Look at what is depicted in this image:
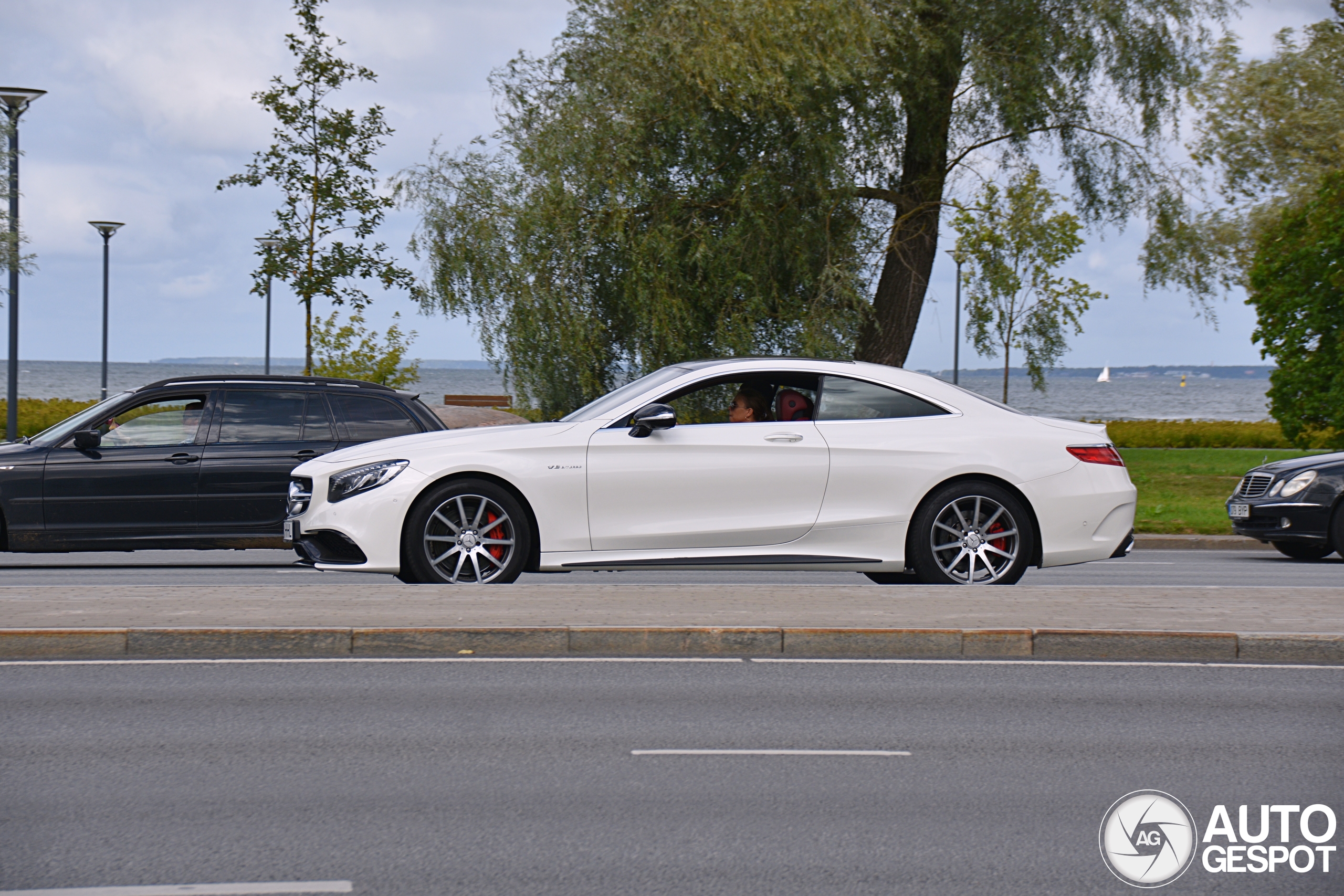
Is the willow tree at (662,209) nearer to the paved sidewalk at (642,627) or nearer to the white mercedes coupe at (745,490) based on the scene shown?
the white mercedes coupe at (745,490)

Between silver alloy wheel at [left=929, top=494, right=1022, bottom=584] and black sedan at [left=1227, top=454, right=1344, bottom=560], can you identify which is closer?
silver alloy wheel at [left=929, top=494, right=1022, bottom=584]

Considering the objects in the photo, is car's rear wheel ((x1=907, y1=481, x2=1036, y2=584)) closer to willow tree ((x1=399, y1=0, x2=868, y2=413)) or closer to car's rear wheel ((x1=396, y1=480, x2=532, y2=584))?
car's rear wheel ((x1=396, y1=480, x2=532, y2=584))

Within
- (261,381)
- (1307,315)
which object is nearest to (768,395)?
(261,381)

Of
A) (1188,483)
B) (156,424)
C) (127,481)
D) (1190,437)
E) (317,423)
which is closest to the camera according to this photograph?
(127,481)

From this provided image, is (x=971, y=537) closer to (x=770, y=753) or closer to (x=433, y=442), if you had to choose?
(x=433, y=442)

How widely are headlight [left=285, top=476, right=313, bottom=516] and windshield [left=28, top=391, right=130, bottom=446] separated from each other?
2.68 meters

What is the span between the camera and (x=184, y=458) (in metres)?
12.0

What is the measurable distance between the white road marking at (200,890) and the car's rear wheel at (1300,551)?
514 inches

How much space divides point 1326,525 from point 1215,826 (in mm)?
10488

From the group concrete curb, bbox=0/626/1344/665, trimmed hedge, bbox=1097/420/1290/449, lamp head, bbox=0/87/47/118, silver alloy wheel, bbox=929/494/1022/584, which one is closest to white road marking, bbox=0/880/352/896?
concrete curb, bbox=0/626/1344/665

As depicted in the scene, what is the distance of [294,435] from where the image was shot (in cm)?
1227

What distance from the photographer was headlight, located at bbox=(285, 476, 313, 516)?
32.0ft

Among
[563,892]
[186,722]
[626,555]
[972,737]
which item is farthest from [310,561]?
[563,892]

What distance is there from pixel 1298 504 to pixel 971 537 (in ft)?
19.3
